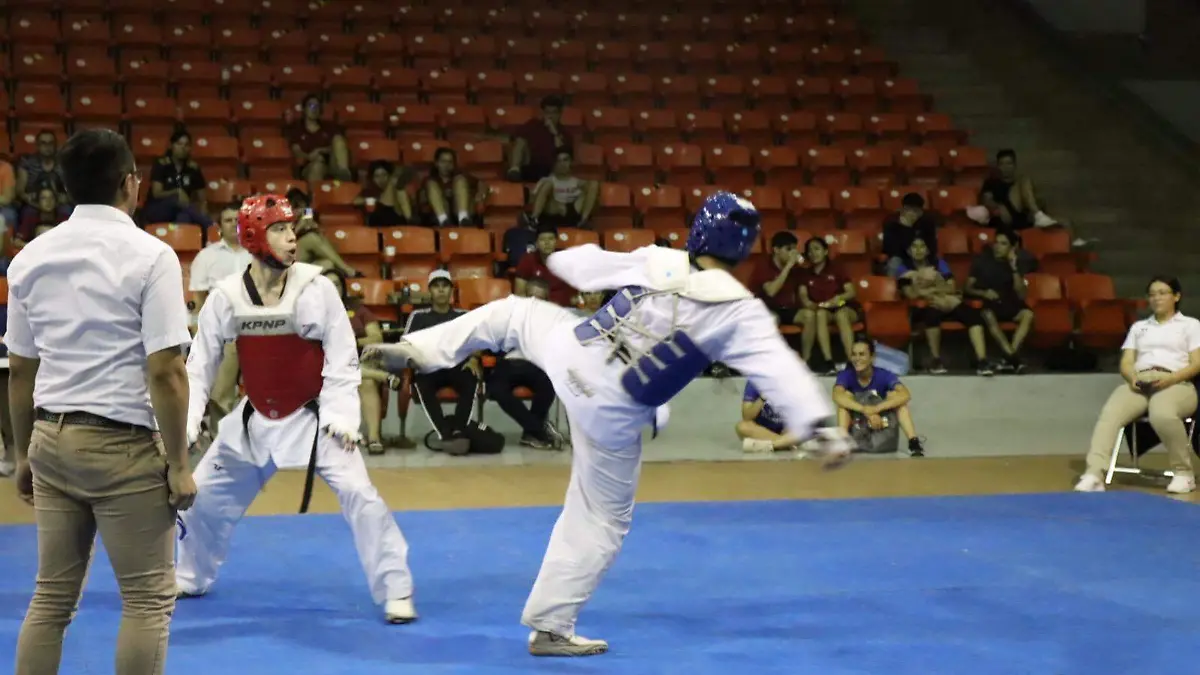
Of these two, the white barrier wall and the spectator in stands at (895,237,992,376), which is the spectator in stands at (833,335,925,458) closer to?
the white barrier wall

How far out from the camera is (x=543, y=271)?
1136 centimetres

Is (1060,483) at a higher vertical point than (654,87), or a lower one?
lower

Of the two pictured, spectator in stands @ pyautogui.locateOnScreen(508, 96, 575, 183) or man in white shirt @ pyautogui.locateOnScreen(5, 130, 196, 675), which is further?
spectator in stands @ pyautogui.locateOnScreen(508, 96, 575, 183)

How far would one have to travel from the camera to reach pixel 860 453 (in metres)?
10.8

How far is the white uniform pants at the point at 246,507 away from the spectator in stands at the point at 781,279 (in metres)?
7.03

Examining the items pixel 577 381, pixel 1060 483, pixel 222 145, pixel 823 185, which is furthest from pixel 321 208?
pixel 577 381

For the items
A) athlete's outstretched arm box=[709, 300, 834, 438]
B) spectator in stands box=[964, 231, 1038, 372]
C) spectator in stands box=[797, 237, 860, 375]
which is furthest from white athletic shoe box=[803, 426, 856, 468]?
spectator in stands box=[964, 231, 1038, 372]

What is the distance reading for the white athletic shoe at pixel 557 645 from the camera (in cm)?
487

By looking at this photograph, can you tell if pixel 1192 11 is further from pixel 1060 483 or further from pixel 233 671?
pixel 233 671

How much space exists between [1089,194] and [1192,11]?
11.8 ft

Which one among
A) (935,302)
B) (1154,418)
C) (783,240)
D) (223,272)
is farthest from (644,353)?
(935,302)

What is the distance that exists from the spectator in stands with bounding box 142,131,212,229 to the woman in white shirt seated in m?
8.14

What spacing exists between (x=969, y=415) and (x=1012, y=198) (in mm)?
3525

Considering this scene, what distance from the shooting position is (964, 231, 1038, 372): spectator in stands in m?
12.0
